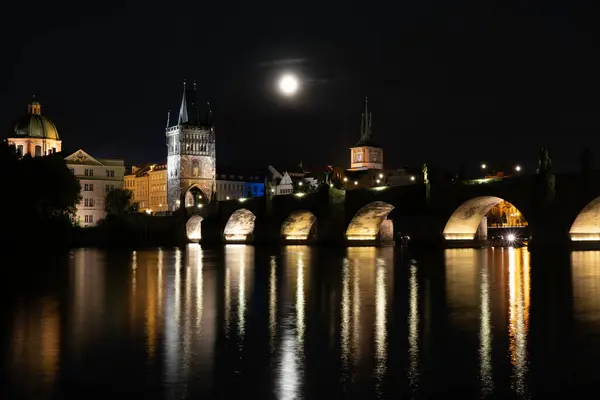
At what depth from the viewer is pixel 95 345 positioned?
1555cm

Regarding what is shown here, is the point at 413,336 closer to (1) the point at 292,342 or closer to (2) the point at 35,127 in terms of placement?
(1) the point at 292,342

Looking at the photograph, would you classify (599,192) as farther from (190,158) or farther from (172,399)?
(190,158)

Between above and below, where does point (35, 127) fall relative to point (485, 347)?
above

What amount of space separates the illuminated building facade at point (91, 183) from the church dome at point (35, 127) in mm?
8339

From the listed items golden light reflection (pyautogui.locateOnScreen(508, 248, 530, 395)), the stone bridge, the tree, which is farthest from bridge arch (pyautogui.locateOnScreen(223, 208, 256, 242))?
golden light reflection (pyautogui.locateOnScreen(508, 248, 530, 395))

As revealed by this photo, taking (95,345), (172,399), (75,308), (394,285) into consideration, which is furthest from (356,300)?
(172,399)

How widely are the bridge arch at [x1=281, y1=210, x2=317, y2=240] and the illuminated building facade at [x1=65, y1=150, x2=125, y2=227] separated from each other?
46.3 meters

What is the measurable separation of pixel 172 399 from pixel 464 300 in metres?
13.4

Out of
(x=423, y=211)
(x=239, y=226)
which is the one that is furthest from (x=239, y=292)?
(x=239, y=226)

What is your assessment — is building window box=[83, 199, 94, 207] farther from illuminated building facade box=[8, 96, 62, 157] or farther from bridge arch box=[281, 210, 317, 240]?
bridge arch box=[281, 210, 317, 240]

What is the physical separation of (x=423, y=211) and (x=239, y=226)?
4360 centimetres

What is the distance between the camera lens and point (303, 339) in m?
16.1

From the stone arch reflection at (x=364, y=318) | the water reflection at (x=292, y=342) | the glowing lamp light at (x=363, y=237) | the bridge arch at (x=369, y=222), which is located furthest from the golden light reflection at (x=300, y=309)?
the glowing lamp light at (x=363, y=237)

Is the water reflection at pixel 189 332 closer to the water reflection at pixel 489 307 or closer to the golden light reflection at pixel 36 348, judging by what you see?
the golden light reflection at pixel 36 348
